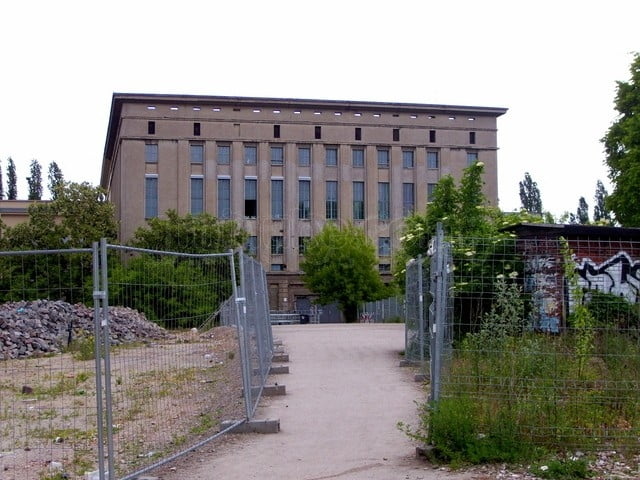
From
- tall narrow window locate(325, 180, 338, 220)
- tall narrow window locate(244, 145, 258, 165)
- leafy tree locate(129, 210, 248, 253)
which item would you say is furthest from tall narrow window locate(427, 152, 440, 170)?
leafy tree locate(129, 210, 248, 253)

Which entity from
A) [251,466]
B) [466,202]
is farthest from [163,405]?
[466,202]

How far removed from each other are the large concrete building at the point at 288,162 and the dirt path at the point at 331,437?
186 ft

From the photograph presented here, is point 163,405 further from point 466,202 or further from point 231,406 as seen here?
point 466,202

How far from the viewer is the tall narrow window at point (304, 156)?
75812 mm

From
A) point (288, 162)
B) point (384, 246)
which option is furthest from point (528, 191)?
point (288, 162)

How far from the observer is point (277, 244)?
75.3m

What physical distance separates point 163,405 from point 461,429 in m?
3.17

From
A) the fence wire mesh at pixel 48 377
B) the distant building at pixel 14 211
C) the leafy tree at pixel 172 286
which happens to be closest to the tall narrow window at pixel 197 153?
the distant building at pixel 14 211

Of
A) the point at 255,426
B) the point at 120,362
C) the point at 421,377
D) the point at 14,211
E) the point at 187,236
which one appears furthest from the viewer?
the point at 14,211

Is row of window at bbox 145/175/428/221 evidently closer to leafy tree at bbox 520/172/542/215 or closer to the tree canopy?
the tree canopy

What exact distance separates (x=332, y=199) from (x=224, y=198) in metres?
9.57

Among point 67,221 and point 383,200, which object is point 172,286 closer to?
point 67,221

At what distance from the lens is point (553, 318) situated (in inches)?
360

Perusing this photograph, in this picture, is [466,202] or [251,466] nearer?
[251,466]
